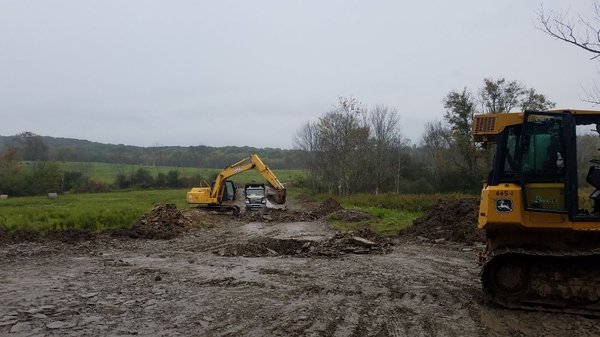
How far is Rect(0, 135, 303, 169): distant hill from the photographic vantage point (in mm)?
86625

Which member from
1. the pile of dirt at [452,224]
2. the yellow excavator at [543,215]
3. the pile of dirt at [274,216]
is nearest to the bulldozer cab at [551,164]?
the yellow excavator at [543,215]

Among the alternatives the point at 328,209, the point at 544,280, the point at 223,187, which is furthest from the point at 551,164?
the point at 328,209

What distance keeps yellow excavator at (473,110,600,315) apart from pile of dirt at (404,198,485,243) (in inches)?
305

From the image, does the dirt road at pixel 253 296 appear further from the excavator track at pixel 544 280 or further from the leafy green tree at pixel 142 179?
the leafy green tree at pixel 142 179

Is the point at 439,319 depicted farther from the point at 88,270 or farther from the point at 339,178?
the point at 339,178

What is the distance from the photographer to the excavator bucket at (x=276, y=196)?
27266mm

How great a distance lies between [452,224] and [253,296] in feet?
35.1

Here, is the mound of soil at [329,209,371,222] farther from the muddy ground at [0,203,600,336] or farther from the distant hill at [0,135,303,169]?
the distant hill at [0,135,303,169]

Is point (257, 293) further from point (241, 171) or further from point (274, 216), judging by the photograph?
point (241, 171)

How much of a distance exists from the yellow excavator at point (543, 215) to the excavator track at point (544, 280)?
1cm

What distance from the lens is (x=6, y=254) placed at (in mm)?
13531

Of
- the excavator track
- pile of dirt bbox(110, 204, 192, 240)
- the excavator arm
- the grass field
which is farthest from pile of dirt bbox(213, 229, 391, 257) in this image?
the grass field

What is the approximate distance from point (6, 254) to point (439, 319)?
12.3m

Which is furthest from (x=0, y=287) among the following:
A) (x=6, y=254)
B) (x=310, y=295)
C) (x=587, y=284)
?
(x=587, y=284)
